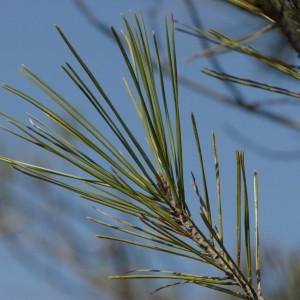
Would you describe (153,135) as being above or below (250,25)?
below

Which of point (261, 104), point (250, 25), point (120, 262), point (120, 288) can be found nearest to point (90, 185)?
point (261, 104)

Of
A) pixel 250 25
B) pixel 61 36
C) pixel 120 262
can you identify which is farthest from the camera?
pixel 120 262

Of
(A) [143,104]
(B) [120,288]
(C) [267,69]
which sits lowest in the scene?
Result: (B) [120,288]

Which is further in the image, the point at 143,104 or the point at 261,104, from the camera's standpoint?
the point at 261,104

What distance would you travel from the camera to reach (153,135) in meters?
0.50

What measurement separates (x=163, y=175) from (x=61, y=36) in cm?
14

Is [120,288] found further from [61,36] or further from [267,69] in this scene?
[61,36]

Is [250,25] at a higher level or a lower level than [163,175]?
higher

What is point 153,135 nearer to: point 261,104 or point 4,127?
point 4,127

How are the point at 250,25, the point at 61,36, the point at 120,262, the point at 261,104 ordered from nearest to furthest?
the point at 61,36
the point at 261,104
the point at 250,25
the point at 120,262

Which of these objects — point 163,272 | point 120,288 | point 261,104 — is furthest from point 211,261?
point 120,288

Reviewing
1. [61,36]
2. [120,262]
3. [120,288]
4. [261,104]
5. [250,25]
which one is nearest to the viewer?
[61,36]

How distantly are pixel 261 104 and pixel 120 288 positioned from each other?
1.76 metres

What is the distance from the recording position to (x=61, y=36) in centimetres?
44
